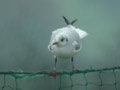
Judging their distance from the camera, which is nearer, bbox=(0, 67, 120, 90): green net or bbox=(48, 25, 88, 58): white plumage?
bbox=(0, 67, 120, 90): green net

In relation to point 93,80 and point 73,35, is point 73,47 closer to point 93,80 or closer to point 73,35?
point 73,35

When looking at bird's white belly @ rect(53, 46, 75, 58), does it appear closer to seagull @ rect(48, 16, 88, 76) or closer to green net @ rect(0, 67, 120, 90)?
seagull @ rect(48, 16, 88, 76)

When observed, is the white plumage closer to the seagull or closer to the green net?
the seagull

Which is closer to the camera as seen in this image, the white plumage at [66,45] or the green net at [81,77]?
the green net at [81,77]

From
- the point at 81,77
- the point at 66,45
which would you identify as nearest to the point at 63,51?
the point at 66,45

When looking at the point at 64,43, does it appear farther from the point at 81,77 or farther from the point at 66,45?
the point at 81,77

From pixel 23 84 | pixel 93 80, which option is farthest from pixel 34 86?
pixel 93 80

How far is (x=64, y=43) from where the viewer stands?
62.5 inches

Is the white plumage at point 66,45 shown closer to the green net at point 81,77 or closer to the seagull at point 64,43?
the seagull at point 64,43

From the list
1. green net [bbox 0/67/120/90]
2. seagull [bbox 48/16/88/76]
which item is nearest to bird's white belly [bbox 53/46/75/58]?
seagull [bbox 48/16/88/76]

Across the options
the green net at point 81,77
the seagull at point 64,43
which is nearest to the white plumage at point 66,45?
the seagull at point 64,43

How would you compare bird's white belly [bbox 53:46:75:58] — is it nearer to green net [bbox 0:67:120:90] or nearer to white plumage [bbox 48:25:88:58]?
white plumage [bbox 48:25:88:58]

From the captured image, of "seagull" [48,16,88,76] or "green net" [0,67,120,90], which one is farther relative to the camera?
"seagull" [48,16,88,76]

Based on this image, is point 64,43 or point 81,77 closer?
point 64,43
